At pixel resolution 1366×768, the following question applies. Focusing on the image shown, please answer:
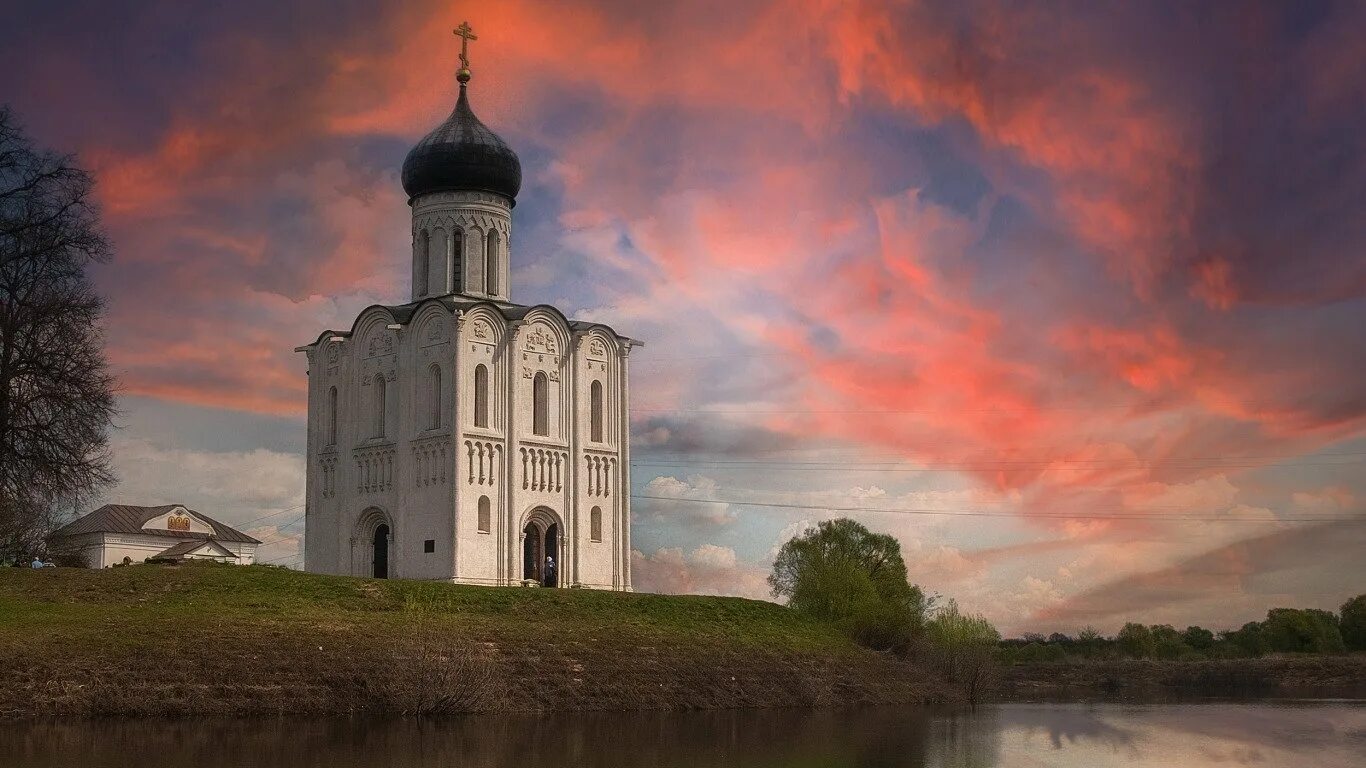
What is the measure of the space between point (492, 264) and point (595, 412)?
558 cm

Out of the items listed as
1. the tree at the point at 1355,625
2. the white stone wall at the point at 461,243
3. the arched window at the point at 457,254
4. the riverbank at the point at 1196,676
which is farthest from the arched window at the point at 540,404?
the tree at the point at 1355,625

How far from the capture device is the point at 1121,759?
21734 mm

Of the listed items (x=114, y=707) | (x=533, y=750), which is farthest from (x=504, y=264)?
(x=533, y=750)

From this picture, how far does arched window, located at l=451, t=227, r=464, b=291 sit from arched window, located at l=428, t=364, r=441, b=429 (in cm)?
330

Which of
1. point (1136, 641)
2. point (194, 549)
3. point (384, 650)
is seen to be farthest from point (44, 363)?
point (1136, 641)

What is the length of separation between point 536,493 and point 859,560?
1531 centimetres

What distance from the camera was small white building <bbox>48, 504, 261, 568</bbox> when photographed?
67.0 m

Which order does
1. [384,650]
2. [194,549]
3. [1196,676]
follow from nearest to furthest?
[384,650]
[1196,676]
[194,549]

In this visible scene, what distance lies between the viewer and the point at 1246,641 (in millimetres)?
82000

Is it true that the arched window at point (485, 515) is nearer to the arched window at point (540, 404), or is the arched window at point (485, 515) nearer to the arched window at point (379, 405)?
the arched window at point (540, 404)

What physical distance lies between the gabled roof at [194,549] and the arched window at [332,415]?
73.2 ft

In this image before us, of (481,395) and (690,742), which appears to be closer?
(690,742)

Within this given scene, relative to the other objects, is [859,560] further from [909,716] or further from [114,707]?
→ [114,707]

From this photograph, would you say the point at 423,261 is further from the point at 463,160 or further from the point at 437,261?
the point at 463,160
